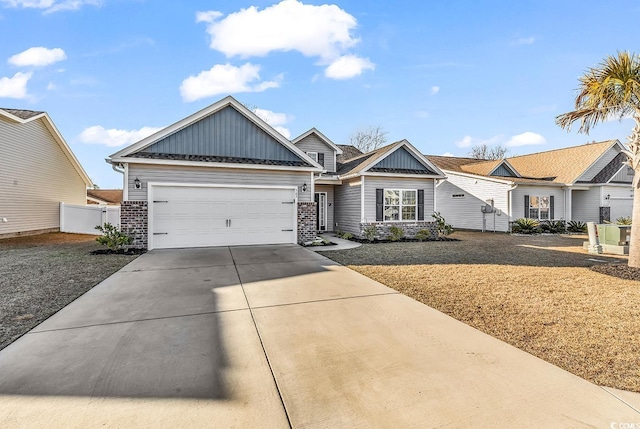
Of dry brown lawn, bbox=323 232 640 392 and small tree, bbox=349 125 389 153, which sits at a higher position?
small tree, bbox=349 125 389 153

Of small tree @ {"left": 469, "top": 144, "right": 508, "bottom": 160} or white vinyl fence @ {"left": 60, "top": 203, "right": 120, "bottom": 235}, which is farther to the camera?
small tree @ {"left": 469, "top": 144, "right": 508, "bottom": 160}

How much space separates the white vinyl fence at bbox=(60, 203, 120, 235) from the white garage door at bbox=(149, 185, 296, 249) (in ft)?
22.2

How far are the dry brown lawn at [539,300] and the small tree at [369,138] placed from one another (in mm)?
25740

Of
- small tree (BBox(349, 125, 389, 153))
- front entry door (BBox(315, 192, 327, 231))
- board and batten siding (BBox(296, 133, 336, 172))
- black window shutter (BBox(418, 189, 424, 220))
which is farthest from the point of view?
small tree (BBox(349, 125, 389, 153))

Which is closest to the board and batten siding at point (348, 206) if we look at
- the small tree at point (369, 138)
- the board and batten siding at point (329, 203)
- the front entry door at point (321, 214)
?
the board and batten siding at point (329, 203)

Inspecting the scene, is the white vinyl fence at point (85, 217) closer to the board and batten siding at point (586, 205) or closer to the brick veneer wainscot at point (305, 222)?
the brick veneer wainscot at point (305, 222)

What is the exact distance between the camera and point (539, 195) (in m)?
18.8

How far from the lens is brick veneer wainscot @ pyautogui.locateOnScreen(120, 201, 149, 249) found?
10141 mm

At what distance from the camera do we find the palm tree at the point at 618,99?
24.0 feet

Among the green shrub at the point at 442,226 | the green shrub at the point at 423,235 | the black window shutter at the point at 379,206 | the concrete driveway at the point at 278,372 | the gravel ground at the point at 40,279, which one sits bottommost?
the concrete driveway at the point at 278,372

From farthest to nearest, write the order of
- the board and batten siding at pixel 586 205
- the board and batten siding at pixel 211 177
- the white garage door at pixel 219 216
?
the board and batten siding at pixel 586 205 < the white garage door at pixel 219 216 < the board and batten siding at pixel 211 177

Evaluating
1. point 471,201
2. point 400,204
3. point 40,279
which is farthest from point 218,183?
point 471,201

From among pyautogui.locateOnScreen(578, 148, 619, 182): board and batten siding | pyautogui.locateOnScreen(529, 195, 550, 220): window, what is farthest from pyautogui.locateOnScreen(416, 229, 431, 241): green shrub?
pyautogui.locateOnScreen(578, 148, 619, 182): board and batten siding

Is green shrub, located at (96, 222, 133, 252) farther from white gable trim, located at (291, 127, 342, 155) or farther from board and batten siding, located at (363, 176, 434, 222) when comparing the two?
board and batten siding, located at (363, 176, 434, 222)
